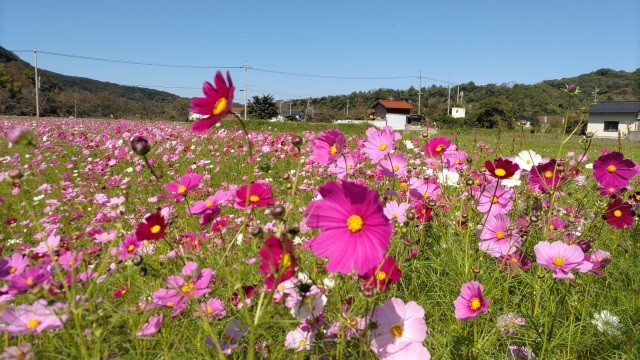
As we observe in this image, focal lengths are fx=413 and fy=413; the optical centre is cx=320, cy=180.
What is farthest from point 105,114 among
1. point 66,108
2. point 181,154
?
point 181,154

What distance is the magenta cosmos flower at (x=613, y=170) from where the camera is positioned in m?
1.44

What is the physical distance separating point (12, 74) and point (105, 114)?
37.0 feet

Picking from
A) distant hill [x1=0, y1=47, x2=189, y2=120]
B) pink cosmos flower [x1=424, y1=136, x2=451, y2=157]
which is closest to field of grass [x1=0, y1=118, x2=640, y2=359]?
pink cosmos flower [x1=424, y1=136, x2=451, y2=157]

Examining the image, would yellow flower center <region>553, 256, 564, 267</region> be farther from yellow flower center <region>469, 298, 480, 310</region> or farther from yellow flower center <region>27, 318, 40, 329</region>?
yellow flower center <region>27, 318, 40, 329</region>

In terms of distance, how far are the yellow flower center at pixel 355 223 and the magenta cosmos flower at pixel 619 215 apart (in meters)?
1.19

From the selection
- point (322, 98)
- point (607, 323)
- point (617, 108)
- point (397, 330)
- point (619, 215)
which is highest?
point (322, 98)

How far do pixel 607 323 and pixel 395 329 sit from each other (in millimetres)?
728

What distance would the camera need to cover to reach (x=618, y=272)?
1492mm

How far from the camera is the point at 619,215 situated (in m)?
1.44

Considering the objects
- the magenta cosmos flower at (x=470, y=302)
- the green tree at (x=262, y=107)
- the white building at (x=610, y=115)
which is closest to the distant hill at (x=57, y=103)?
the green tree at (x=262, y=107)

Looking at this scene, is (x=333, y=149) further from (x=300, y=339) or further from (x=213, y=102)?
(x=300, y=339)

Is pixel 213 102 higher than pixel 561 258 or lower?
higher

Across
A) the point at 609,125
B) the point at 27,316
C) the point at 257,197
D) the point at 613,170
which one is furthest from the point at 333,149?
the point at 609,125

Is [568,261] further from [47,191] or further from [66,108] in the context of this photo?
[66,108]
